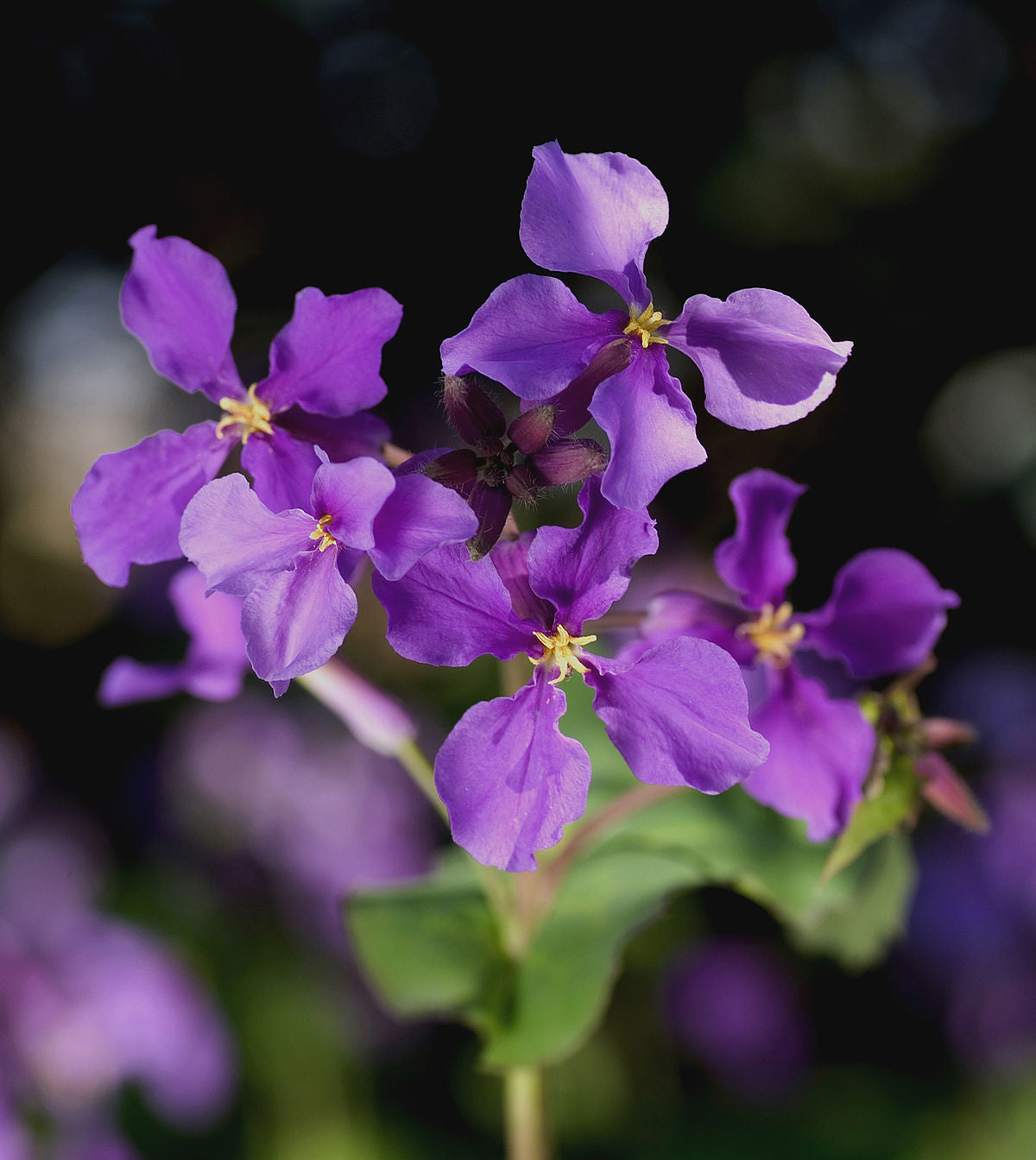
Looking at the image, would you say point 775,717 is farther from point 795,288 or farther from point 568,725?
point 795,288

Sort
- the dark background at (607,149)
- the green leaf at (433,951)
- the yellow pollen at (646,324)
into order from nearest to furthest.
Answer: the yellow pollen at (646,324) < the green leaf at (433,951) < the dark background at (607,149)

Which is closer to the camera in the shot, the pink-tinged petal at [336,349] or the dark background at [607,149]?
the pink-tinged petal at [336,349]

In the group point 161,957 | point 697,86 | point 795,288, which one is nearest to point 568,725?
point 161,957

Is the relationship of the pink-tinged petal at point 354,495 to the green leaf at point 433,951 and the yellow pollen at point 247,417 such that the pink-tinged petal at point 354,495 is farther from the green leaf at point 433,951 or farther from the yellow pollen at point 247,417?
the green leaf at point 433,951

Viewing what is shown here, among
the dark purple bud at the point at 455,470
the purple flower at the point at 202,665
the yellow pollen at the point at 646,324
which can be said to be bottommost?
the purple flower at the point at 202,665

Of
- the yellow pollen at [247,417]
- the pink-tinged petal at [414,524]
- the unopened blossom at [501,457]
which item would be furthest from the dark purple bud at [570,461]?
the yellow pollen at [247,417]

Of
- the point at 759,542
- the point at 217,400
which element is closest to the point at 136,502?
the point at 217,400

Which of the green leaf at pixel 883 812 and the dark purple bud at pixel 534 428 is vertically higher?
the dark purple bud at pixel 534 428
